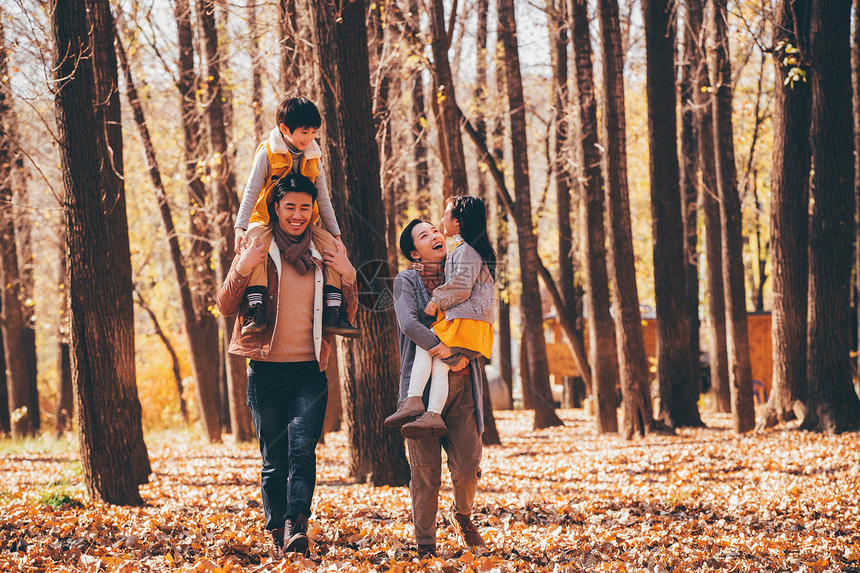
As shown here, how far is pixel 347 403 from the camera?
24.4ft

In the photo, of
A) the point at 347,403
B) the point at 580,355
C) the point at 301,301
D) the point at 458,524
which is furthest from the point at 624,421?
the point at 301,301

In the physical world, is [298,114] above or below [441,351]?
above

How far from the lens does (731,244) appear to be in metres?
12.0

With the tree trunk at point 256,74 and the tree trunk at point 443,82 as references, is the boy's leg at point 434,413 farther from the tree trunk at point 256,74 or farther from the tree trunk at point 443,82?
the tree trunk at point 256,74

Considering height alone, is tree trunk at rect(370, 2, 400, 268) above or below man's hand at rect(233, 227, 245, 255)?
above

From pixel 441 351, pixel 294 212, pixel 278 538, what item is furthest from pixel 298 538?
pixel 294 212

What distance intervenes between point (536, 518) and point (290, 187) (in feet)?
11.0

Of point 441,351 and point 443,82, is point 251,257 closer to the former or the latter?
point 441,351

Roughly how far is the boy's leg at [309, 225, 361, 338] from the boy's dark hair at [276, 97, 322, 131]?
61 centimetres

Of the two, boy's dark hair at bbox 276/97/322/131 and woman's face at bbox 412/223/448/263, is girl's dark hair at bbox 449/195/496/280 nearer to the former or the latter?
woman's face at bbox 412/223/448/263

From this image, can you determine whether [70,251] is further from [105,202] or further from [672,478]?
[672,478]

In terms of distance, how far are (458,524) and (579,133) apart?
30.3ft

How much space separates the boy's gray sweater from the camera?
14.7 ft

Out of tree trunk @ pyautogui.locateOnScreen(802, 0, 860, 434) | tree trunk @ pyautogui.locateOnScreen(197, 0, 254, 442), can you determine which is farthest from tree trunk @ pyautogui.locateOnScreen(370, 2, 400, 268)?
tree trunk @ pyautogui.locateOnScreen(802, 0, 860, 434)
